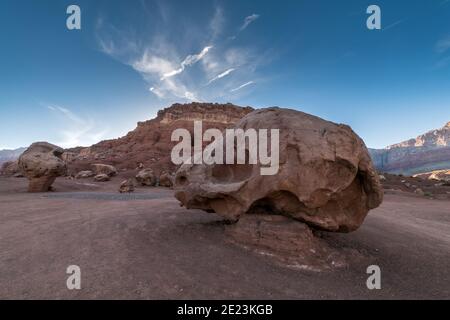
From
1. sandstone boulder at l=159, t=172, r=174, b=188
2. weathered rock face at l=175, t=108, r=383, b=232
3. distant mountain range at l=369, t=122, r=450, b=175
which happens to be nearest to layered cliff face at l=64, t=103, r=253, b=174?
sandstone boulder at l=159, t=172, r=174, b=188

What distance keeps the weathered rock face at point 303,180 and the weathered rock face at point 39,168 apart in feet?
44.8

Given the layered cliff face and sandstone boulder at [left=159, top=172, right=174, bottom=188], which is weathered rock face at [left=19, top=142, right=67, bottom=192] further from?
the layered cliff face

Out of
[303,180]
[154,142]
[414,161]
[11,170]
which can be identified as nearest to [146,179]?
[303,180]

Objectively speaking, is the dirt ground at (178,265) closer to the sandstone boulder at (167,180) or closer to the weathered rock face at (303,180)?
the weathered rock face at (303,180)

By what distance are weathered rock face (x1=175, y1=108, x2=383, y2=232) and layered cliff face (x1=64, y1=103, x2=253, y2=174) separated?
23.9 metres

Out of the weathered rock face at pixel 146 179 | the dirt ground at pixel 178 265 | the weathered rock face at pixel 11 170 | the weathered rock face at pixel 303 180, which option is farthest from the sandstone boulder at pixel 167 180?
the weathered rock face at pixel 11 170

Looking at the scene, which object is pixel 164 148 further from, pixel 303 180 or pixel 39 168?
pixel 303 180

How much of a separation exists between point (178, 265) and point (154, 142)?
42716 millimetres

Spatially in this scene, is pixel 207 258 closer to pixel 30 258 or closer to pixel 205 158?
pixel 205 158

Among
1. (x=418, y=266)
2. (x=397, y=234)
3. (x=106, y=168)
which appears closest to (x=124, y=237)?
(x=418, y=266)

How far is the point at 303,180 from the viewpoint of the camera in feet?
14.7

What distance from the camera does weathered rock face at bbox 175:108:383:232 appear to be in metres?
4.52

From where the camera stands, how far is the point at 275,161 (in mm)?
4562
